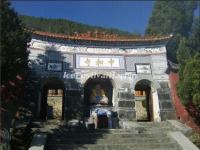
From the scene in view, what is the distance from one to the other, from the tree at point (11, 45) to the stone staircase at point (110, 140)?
2440 millimetres

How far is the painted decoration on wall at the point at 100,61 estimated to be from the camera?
48.6ft

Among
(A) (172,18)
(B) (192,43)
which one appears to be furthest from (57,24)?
(B) (192,43)

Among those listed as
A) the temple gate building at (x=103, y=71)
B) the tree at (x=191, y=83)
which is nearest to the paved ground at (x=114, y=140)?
the tree at (x=191, y=83)

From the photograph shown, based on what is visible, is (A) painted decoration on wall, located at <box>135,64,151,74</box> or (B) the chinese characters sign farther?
(A) painted decoration on wall, located at <box>135,64,151,74</box>

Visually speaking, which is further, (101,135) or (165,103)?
(165,103)

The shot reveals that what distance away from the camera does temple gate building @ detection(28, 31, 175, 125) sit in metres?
14.2

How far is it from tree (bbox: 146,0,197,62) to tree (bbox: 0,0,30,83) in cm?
2097

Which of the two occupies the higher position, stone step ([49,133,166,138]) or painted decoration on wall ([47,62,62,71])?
painted decoration on wall ([47,62,62,71])

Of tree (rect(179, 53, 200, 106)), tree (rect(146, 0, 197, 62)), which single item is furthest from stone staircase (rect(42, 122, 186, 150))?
tree (rect(146, 0, 197, 62))

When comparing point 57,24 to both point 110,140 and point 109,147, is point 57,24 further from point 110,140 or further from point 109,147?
point 109,147

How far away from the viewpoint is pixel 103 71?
14812mm

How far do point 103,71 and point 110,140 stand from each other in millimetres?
5123

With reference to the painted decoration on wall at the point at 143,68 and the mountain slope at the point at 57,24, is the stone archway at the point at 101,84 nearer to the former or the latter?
the painted decoration on wall at the point at 143,68

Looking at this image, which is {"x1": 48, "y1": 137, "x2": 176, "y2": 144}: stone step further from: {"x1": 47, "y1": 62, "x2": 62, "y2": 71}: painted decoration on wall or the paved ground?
{"x1": 47, "y1": 62, "x2": 62, "y2": 71}: painted decoration on wall
